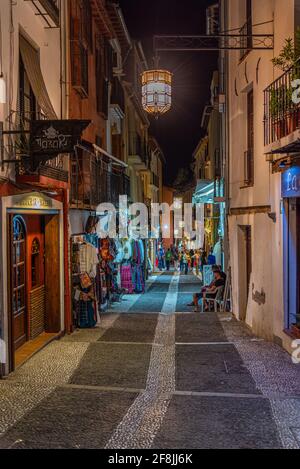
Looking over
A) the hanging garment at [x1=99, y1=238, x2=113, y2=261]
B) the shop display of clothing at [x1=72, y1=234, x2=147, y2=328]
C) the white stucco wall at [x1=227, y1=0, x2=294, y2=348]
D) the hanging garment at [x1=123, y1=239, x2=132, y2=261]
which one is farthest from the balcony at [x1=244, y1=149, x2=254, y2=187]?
the hanging garment at [x1=123, y1=239, x2=132, y2=261]

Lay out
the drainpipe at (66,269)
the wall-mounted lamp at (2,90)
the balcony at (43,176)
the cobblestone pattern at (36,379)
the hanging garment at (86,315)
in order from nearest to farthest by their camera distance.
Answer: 1. the cobblestone pattern at (36,379)
2. the wall-mounted lamp at (2,90)
3. the balcony at (43,176)
4. the drainpipe at (66,269)
5. the hanging garment at (86,315)

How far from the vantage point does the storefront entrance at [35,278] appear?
428 inches

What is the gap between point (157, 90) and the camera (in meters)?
15.5

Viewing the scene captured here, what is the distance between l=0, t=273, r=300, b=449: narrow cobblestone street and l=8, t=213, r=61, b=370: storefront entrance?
690 millimetres

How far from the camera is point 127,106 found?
95.0ft

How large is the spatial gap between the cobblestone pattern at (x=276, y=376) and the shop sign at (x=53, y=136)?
4.86 metres

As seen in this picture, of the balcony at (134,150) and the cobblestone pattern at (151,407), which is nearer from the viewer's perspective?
the cobblestone pattern at (151,407)

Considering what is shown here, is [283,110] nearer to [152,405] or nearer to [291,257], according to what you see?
[291,257]

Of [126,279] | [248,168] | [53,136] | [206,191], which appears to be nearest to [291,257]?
[248,168]

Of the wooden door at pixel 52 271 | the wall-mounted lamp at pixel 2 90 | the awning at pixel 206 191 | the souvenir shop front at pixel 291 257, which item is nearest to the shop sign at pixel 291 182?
the souvenir shop front at pixel 291 257

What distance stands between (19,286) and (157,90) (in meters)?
7.31

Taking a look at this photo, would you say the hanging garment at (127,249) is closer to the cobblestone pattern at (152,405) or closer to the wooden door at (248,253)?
the wooden door at (248,253)

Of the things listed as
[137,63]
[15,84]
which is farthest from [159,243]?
[15,84]
